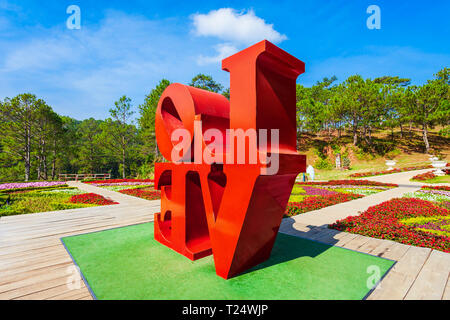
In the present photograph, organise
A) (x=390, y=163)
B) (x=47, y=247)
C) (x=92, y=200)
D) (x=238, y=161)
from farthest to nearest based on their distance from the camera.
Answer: (x=390, y=163) → (x=92, y=200) → (x=47, y=247) → (x=238, y=161)

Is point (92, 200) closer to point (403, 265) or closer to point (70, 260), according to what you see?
point (70, 260)

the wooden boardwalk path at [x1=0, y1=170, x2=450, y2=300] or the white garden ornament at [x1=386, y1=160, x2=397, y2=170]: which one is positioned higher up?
the white garden ornament at [x1=386, y1=160, x2=397, y2=170]

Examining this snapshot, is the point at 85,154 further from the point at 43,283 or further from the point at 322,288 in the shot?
the point at 322,288

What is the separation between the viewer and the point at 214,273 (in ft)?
11.6

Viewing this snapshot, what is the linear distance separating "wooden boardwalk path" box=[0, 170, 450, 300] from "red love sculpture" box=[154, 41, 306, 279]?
178 cm

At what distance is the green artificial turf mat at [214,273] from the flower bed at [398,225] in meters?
1.54

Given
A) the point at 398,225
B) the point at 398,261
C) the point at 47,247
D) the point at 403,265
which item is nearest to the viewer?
the point at 403,265

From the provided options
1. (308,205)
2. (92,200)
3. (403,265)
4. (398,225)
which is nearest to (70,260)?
(403,265)

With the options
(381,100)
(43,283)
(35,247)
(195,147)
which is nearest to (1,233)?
(35,247)

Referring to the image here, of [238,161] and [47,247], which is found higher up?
[238,161]

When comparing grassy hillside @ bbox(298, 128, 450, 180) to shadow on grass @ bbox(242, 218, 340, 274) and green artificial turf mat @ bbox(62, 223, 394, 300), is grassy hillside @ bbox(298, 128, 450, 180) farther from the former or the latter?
green artificial turf mat @ bbox(62, 223, 394, 300)

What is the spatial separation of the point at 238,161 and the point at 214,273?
75.4 inches

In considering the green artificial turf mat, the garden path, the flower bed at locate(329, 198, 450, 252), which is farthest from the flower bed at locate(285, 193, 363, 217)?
the green artificial turf mat

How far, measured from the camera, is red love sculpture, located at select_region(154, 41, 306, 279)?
3.09 m
